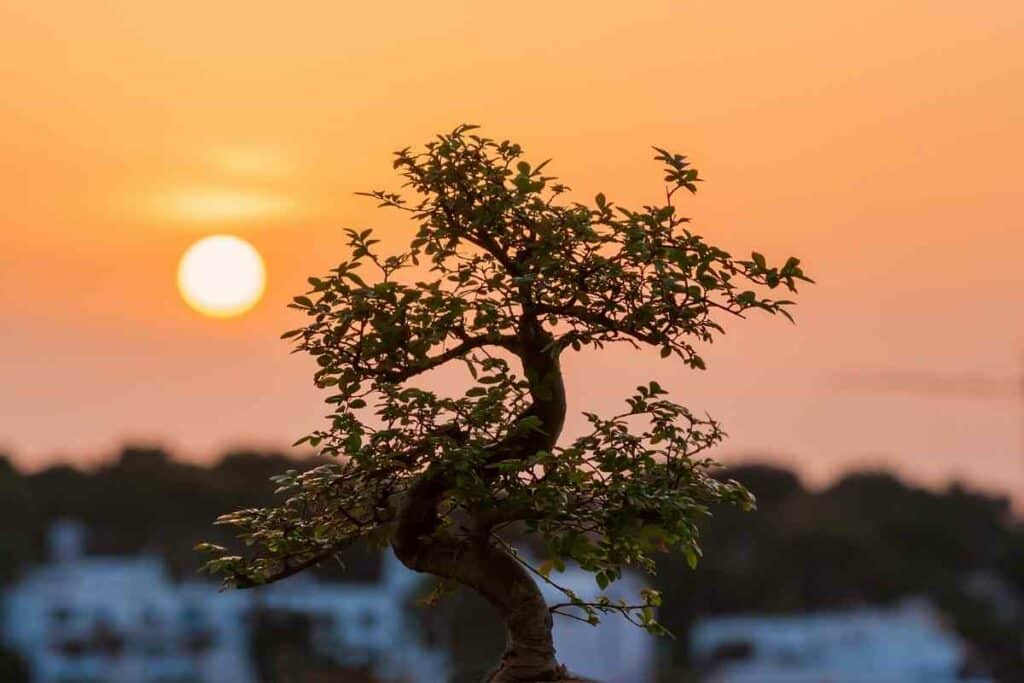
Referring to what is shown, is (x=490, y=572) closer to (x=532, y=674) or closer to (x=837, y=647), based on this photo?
(x=532, y=674)

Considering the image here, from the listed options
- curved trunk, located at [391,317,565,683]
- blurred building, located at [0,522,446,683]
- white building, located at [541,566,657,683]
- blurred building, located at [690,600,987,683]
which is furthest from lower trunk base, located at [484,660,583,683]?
blurred building, located at [690,600,987,683]

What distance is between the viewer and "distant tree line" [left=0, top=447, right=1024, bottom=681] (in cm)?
8250

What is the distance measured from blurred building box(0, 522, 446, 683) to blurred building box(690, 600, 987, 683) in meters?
13.8

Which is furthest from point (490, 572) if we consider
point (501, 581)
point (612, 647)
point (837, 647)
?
point (837, 647)

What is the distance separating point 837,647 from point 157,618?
31.2 meters

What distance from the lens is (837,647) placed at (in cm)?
8800

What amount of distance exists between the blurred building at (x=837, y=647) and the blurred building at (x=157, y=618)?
13.8m

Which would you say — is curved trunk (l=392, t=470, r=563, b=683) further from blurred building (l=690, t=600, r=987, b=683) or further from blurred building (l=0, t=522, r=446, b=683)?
blurred building (l=690, t=600, r=987, b=683)

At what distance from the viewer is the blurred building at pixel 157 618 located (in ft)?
270

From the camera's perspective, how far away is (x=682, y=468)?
697 cm

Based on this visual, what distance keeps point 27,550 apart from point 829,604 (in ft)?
125

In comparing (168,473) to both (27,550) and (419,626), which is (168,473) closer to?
(27,550)

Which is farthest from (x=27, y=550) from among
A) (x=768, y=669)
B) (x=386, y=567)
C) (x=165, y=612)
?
(x=768, y=669)

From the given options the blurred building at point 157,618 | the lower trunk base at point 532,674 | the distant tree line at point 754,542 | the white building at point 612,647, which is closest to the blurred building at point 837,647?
the distant tree line at point 754,542
